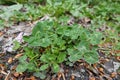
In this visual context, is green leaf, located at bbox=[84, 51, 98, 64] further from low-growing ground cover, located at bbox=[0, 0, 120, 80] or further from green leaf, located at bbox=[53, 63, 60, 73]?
green leaf, located at bbox=[53, 63, 60, 73]

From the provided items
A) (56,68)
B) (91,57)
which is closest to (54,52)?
(56,68)

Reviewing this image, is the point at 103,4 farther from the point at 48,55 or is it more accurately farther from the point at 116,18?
the point at 48,55

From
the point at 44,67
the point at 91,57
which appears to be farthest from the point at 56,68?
the point at 91,57

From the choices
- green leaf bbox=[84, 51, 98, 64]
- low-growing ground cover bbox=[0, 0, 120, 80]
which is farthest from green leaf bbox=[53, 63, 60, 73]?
green leaf bbox=[84, 51, 98, 64]

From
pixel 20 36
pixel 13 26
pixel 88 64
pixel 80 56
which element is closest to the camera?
pixel 80 56

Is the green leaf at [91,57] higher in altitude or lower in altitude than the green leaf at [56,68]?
higher

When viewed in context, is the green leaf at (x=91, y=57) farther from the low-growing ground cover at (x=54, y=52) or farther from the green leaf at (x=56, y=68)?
the green leaf at (x=56, y=68)

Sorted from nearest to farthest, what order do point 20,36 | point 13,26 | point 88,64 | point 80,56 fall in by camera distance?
point 80,56 < point 88,64 < point 20,36 < point 13,26

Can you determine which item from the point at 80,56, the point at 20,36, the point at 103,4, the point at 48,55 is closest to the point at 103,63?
the point at 80,56

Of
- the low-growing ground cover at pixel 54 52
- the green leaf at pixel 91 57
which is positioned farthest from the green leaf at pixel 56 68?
the green leaf at pixel 91 57

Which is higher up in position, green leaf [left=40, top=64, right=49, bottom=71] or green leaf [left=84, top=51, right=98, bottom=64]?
green leaf [left=84, top=51, right=98, bottom=64]

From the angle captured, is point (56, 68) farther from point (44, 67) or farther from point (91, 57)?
point (91, 57)
